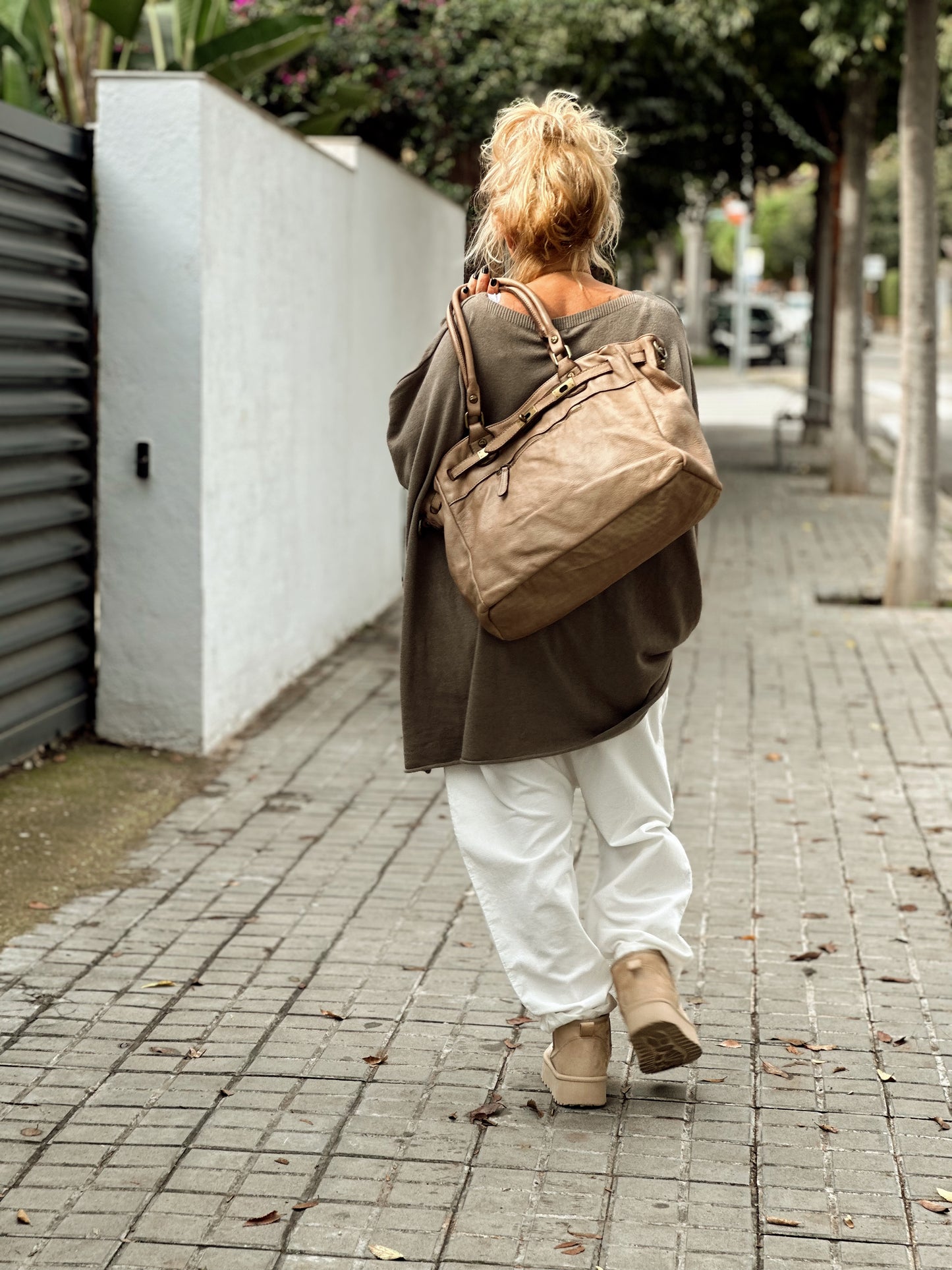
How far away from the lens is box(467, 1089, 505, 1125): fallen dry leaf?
11.5ft

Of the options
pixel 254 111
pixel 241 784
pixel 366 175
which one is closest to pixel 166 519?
pixel 241 784

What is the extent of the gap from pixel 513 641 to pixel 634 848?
536 mm

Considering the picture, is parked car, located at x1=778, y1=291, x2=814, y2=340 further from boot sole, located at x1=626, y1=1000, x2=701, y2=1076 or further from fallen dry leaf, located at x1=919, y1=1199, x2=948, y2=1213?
fallen dry leaf, located at x1=919, y1=1199, x2=948, y2=1213

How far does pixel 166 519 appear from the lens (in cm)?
640

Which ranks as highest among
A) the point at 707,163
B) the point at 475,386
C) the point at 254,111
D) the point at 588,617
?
the point at 707,163

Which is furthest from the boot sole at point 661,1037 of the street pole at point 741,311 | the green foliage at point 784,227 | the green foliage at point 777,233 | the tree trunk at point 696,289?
the green foliage at point 784,227

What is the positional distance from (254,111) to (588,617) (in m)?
4.23

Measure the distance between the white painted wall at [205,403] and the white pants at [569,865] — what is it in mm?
3132

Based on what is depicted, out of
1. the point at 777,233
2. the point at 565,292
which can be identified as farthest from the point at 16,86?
the point at 777,233

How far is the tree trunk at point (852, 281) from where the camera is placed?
599 inches

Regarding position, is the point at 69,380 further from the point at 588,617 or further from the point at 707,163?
the point at 707,163

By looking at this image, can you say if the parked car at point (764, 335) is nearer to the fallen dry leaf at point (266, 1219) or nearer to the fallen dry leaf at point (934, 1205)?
the fallen dry leaf at point (934, 1205)

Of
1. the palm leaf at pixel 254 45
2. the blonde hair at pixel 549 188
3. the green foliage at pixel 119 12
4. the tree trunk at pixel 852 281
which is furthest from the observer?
the tree trunk at pixel 852 281

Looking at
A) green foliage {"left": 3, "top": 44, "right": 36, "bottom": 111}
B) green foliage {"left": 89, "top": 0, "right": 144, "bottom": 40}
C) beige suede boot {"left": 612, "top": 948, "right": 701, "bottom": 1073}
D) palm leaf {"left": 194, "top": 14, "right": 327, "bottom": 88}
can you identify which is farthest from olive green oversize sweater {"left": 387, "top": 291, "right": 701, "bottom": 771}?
palm leaf {"left": 194, "top": 14, "right": 327, "bottom": 88}
